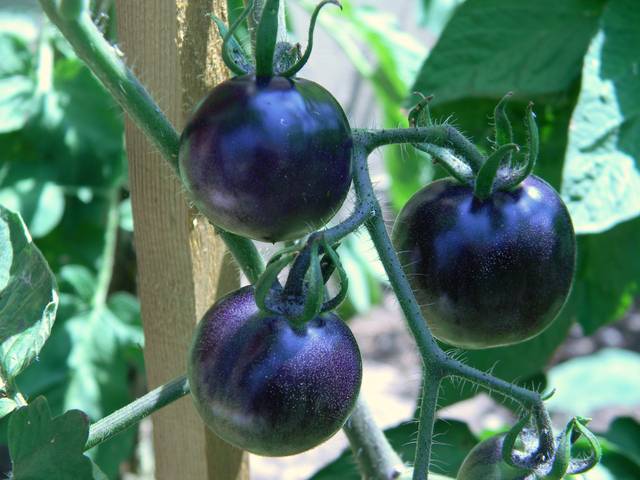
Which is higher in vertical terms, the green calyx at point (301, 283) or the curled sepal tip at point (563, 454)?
the green calyx at point (301, 283)

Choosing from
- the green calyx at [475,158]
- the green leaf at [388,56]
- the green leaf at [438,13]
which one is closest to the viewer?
the green calyx at [475,158]

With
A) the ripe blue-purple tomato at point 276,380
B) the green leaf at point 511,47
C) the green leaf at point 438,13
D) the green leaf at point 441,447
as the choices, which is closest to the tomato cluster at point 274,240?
the ripe blue-purple tomato at point 276,380

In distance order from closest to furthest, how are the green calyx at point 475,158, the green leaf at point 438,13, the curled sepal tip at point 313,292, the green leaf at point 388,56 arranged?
the curled sepal tip at point 313,292 < the green calyx at point 475,158 < the green leaf at point 388,56 < the green leaf at point 438,13

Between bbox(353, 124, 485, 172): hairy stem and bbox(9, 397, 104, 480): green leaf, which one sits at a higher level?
bbox(353, 124, 485, 172): hairy stem

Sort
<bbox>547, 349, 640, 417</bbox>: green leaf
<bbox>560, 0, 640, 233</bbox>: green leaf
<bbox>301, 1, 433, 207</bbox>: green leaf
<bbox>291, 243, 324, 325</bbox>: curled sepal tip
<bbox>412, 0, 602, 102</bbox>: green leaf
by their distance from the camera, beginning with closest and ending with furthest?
<bbox>291, 243, 324, 325</bbox>: curled sepal tip, <bbox>560, 0, 640, 233</bbox>: green leaf, <bbox>412, 0, 602, 102</bbox>: green leaf, <bbox>301, 1, 433, 207</bbox>: green leaf, <bbox>547, 349, 640, 417</bbox>: green leaf

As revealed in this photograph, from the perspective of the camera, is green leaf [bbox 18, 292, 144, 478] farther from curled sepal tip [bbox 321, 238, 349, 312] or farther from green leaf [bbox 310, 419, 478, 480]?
curled sepal tip [bbox 321, 238, 349, 312]

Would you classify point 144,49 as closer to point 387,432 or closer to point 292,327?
point 292,327

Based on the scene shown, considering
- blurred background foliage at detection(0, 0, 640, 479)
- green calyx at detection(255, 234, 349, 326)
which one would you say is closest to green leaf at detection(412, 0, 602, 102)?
blurred background foliage at detection(0, 0, 640, 479)

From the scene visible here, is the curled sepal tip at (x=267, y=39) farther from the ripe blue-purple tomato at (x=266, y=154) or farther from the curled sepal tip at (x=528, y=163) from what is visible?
the curled sepal tip at (x=528, y=163)
